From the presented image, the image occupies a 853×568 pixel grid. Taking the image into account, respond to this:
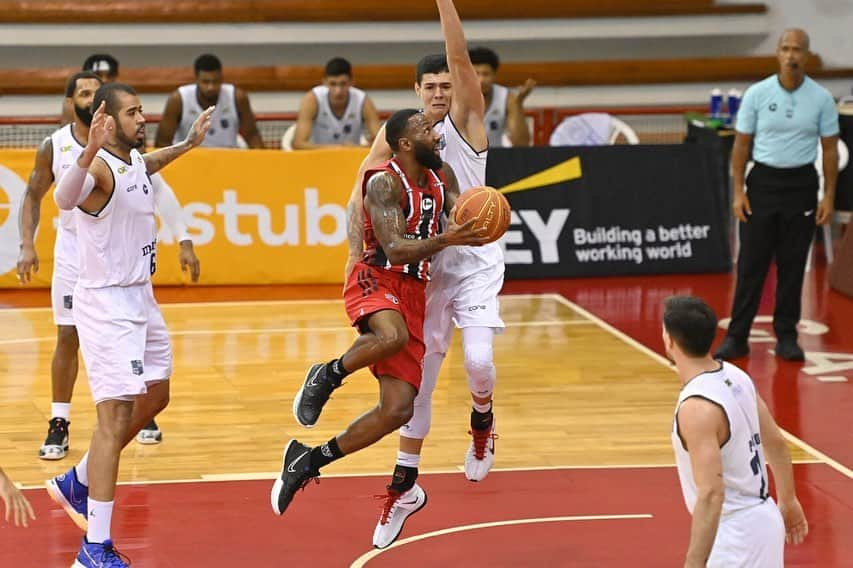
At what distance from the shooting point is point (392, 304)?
6.46 metres

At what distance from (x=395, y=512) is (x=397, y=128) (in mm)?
1700

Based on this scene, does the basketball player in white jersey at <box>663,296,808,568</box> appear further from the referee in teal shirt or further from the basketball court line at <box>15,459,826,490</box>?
the referee in teal shirt

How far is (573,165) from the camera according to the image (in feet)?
43.0

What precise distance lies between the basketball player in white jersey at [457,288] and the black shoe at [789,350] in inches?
155

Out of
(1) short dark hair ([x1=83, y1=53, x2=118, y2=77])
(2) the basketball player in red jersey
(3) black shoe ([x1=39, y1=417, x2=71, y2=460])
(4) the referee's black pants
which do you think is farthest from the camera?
(1) short dark hair ([x1=83, y1=53, x2=118, y2=77])

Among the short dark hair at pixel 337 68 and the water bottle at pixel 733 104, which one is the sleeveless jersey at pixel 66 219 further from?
the water bottle at pixel 733 104

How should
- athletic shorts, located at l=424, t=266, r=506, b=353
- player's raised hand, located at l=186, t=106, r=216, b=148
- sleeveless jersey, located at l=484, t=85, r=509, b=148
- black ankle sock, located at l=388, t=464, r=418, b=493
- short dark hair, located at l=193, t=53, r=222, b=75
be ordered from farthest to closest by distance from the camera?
sleeveless jersey, located at l=484, t=85, r=509, b=148
short dark hair, located at l=193, t=53, r=222, b=75
player's raised hand, located at l=186, t=106, r=216, b=148
athletic shorts, located at l=424, t=266, r=506, b=353
black ankle sock, located at l=388, t=464, r=418, b=493

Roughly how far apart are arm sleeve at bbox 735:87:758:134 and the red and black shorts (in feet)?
14.0

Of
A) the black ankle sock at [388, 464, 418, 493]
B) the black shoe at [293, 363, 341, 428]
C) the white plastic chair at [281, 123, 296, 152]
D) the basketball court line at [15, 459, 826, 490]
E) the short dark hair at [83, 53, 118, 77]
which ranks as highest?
the short dark hair at [83, 53, 118, 77]

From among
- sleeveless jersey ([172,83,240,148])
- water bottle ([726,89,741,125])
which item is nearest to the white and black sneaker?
sleeveless jersey ([172,83,240,148])

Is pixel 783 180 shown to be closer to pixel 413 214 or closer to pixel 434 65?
pixel 434 65

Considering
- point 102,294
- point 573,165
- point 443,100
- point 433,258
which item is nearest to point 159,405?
point 102,294

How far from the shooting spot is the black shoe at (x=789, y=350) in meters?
10.3

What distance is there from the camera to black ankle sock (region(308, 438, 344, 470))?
6461 mm
